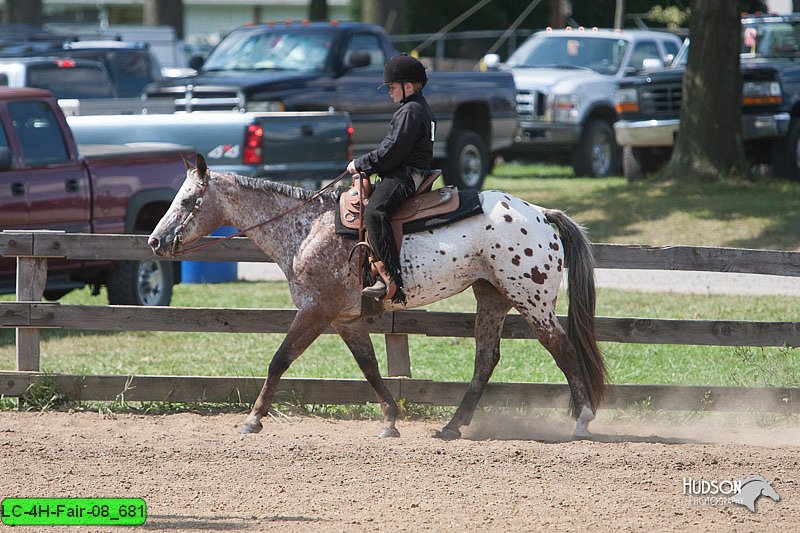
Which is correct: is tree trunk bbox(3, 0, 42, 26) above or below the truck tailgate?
above

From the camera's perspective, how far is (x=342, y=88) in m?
17.3

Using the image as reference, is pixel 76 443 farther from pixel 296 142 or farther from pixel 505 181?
pixel 505 181

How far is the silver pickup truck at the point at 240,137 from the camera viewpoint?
46.4 ft

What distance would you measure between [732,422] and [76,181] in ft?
20.4

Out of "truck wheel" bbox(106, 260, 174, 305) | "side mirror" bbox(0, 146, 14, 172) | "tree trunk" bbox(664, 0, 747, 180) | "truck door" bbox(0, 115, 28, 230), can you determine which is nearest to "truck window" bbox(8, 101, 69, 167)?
"truck door" bbox(0, 115, 28, 230)

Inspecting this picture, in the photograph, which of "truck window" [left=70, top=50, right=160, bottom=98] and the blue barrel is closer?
the blue barrel

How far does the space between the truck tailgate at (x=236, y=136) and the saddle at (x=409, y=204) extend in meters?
6.72

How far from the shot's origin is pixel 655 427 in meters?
8.18

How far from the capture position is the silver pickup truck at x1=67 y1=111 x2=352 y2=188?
14141mm

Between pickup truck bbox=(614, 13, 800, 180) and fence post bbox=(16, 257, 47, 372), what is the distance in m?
12.3

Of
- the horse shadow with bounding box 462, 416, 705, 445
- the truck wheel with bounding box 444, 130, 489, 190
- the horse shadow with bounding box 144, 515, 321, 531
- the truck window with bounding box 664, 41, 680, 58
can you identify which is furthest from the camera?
the truck window with bounding box 664, 41, 680, 58

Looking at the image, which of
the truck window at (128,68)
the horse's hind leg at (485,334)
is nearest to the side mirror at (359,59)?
the truck window at (128,68)

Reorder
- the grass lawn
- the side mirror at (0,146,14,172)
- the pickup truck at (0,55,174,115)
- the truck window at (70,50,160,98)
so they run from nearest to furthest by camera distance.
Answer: the grass lawn, the side mirror at (0,146,14,172), the pickup truck at (0,55,174,115), the truck window at (70,50,160,98)

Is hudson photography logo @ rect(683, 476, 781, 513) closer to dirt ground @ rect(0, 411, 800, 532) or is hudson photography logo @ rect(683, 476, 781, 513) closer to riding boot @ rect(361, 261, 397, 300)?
dirt ground @ rect(0, 411, 800, 532)
